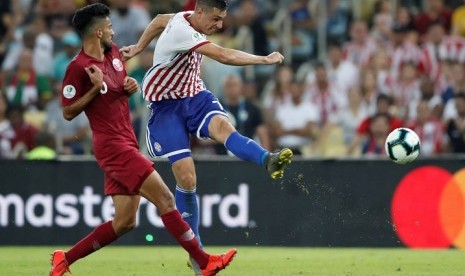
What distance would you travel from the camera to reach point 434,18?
730 inches

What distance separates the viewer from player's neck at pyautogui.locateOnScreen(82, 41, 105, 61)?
31.9ft

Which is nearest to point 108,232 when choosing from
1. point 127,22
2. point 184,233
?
point 184,233

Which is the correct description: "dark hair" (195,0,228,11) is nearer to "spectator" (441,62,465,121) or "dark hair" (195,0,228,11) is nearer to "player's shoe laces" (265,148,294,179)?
"player's shoe laces" (265,148,294,179)

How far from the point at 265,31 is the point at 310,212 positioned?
5.65 metres

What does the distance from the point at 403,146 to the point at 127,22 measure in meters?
8.16

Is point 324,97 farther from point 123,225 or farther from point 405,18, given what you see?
point 123,225

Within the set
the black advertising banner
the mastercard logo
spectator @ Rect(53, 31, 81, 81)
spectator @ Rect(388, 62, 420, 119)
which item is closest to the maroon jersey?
the black advertising banner

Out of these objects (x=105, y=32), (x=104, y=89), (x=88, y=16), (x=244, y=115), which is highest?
(x=88, y=16)

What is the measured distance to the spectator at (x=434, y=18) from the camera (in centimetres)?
1853

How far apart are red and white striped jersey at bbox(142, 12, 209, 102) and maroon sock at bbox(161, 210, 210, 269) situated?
1.40 metres

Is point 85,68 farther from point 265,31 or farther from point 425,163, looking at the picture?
point 265,31

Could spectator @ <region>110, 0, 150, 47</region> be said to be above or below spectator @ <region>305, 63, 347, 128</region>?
above

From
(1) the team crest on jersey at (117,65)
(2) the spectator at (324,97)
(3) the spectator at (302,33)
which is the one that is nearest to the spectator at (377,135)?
(2) the spectator at (324,97)

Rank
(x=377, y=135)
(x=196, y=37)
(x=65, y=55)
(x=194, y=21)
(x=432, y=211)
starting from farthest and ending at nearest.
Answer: (x=65, y=55)
(x=377, y=135)
(x=432, y=211)
(x=194, y=21)
(x=196, y=37)
